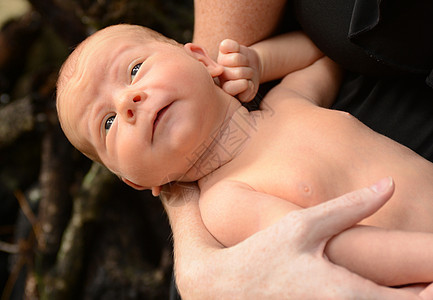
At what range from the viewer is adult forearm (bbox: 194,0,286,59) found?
1.25 m

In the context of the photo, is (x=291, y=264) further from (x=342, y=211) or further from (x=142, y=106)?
(x=142, y=106)

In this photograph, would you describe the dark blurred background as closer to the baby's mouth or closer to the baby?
the baby

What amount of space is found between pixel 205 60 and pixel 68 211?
1488mm

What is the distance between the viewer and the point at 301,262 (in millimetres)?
809

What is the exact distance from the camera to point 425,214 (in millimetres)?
960

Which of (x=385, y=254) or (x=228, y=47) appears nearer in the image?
(x=385, y=254)

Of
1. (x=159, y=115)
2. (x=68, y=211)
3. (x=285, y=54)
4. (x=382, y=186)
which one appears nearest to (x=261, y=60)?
(x=285, y=54)

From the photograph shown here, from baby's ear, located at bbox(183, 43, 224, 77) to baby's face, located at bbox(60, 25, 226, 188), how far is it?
→ 1.5 inches

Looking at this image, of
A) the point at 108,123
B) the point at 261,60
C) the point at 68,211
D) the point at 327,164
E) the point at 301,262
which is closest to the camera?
the point at 301,262

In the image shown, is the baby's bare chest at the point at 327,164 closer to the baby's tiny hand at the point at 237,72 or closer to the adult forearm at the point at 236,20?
the baby's tiny hand at the point at 237,72

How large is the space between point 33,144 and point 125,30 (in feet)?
5.65

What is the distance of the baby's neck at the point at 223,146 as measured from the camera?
1142 mm

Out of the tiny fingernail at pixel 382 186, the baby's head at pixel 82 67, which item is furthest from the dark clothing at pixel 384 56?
the baby's head at pixel 82 67

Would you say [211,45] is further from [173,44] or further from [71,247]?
[71,247]
